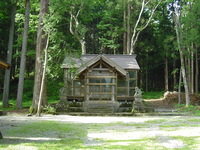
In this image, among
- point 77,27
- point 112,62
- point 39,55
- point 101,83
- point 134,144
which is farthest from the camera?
point 77,27

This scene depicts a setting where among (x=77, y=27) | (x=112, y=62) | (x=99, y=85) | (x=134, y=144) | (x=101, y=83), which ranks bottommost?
(x=134, y=144)

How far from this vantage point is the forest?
17844mm

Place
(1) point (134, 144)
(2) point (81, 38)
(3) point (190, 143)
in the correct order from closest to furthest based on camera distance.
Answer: (1) point (134, 144), (3) point (190, 143), (2) point (81, 38)

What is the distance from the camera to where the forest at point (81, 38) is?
58.5 feet

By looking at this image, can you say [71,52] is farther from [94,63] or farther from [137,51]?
[137,51]

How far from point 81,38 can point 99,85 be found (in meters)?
9.04

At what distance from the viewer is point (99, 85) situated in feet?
68.4

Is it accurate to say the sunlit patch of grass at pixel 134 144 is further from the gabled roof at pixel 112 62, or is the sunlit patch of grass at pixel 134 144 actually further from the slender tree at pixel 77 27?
the slender tree at pixel 77 27

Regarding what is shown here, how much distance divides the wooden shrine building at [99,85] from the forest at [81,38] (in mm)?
1417

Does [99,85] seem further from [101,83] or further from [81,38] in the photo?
[81,38]

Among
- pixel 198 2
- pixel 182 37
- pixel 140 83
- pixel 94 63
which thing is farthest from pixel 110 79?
pixel 140 83

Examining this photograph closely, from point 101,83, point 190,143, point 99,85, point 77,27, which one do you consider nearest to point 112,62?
point 101,83

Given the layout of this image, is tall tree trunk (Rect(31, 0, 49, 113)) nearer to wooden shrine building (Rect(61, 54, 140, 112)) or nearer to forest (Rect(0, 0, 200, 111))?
forest (Rect(0, 0, 200, 111))

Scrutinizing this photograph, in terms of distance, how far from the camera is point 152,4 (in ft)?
100
